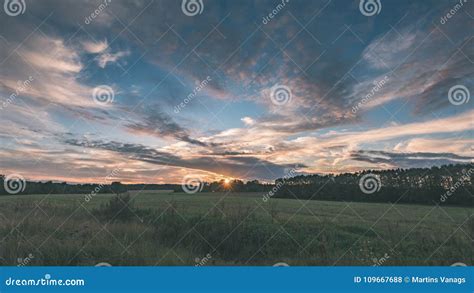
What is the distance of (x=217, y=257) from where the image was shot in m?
7.96

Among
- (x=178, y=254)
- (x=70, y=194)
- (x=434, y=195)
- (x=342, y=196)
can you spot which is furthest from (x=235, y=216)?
(x=434, y=195)

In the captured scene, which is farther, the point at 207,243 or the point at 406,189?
the point at 406,189

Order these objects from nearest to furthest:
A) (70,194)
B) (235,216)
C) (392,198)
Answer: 1. (235,216)
2. (70,194)
3. (392,198)

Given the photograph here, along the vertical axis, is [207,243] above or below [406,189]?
below

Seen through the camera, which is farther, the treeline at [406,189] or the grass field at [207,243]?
the treeline at [406,189]

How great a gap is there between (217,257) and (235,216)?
1864 millimetres

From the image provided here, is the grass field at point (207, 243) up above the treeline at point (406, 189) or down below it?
below

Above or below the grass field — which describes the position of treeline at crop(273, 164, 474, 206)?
above

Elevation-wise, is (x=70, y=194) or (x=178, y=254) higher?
(x=70, y=194)

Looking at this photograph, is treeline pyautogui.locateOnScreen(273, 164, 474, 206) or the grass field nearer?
the grass field
